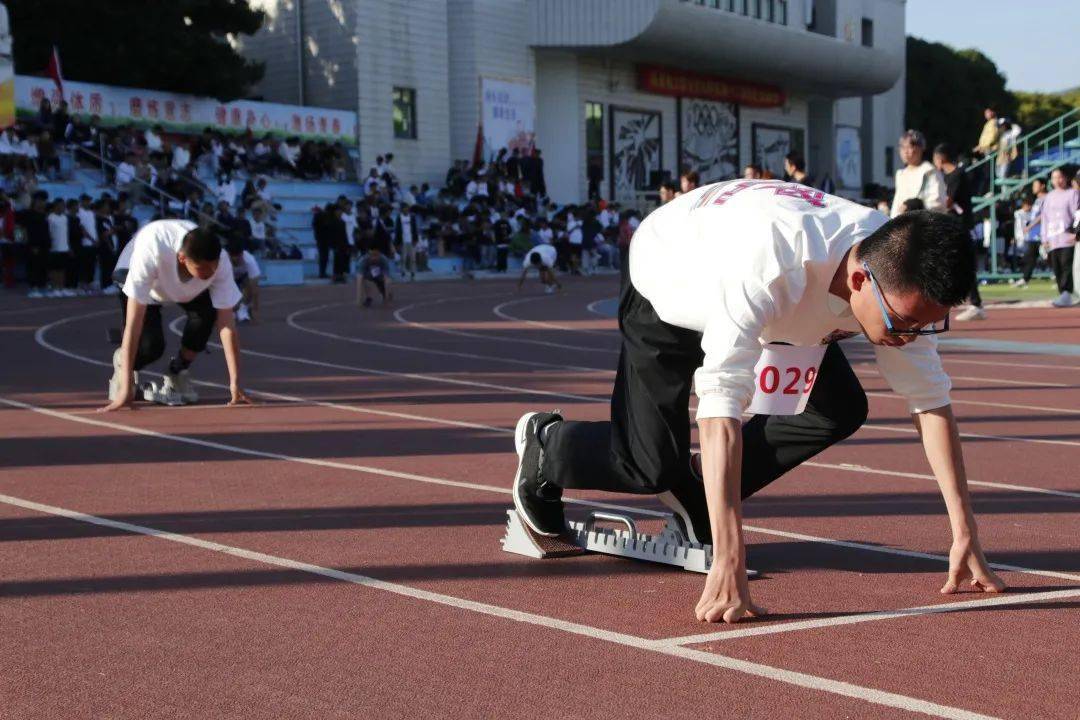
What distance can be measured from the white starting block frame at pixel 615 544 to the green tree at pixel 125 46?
1164 inches

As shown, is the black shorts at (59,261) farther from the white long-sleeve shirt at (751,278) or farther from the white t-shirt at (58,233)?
the white long-sleeve shirt at (751,278)

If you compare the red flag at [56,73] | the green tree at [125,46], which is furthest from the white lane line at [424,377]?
the green tree at [125,46]

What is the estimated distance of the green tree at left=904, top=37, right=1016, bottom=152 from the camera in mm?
73062

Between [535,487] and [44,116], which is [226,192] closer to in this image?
[44,116]

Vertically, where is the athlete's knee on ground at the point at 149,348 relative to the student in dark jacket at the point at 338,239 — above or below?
below

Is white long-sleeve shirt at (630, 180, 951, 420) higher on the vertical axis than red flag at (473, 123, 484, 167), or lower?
lower

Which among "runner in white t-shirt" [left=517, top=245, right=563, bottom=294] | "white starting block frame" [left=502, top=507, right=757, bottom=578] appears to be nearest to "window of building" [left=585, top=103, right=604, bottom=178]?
"runner in white t-shirt" [left=517, top=245, right=563, bottom=294]

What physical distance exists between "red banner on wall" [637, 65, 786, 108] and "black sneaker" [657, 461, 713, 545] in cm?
4369

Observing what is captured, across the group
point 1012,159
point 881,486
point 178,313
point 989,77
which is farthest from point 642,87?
point 881,486

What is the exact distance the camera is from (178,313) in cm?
1984

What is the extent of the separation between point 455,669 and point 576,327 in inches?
536

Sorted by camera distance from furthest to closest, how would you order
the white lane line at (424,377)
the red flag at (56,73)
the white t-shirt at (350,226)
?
the white t-shirt at (350,226) → the red flag at (56,73) → the white lane line at (424,377)

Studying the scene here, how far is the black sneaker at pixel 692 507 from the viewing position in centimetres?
497

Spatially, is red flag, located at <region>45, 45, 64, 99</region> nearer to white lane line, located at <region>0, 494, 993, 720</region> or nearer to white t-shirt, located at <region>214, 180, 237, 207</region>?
white t-shirt, located at <region>214, 180, 237, 207</region>
